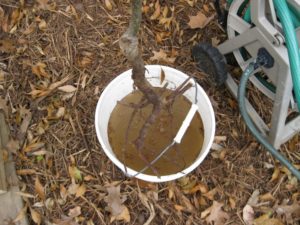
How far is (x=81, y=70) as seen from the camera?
5.83 feet

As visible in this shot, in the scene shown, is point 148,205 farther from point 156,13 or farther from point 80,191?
point 156,13

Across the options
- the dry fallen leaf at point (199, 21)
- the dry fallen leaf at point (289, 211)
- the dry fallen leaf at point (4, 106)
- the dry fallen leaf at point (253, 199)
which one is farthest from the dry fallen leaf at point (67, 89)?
the dry fallen leaf at point (289, 211)

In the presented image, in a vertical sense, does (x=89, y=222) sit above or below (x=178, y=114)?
below

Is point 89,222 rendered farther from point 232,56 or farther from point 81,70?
point 232,56

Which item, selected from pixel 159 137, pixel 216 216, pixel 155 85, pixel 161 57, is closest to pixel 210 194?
pixel 216 216

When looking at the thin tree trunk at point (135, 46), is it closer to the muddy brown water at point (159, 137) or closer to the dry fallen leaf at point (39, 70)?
the muddy brown water at point (159, 137)

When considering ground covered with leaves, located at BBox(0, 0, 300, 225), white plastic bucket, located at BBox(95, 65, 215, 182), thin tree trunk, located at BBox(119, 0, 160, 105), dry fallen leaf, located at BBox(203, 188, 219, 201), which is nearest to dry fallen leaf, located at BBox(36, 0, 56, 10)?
ground covered with leaves, located at BBox(0, 0, 300, 225)

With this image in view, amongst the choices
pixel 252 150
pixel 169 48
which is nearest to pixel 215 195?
pixel 252 150

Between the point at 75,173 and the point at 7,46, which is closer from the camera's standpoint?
the point at 75,173

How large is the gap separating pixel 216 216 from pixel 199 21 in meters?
0.86

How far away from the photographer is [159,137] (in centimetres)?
150

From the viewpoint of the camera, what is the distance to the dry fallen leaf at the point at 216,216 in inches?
62.3

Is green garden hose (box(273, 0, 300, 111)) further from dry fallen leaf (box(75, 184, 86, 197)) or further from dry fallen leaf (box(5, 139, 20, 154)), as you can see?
dry fallen leaf (box(5, 139, 20, 154))

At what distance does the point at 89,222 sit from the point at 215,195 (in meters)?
0.51
